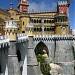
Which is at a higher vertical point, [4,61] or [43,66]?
[4,61]

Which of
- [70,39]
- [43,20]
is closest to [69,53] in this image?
[70,39]

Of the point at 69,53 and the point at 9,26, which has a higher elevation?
the point at 9,26

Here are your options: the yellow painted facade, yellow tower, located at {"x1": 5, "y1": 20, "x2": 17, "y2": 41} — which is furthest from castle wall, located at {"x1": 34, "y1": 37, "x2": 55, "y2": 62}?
yellow tower, located at {"x1": 5, "y1": 20, "x2": 17, "y2": 41}

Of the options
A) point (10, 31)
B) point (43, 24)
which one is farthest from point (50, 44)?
point (10, 31)

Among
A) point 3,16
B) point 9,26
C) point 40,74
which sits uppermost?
point 3,16

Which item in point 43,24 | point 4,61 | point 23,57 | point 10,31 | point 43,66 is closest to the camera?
point 4,61

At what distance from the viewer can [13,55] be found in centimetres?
4525

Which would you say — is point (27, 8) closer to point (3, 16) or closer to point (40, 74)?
point (3, 16)

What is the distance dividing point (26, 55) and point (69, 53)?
19330 mm

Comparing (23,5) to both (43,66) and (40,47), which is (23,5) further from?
(43,66)

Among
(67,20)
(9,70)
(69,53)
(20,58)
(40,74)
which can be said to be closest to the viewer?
(9,70)

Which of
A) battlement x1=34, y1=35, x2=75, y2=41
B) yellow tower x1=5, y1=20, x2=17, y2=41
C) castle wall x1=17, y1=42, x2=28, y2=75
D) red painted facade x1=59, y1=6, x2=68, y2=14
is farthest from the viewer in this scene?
red painted facade x1=59, y1=6, x2=68, y2=14

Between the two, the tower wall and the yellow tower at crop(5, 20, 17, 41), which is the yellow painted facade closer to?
the yellow tower at crop(5, 20, 17, 41)

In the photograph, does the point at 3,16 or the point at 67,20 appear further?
the point at 3,16
